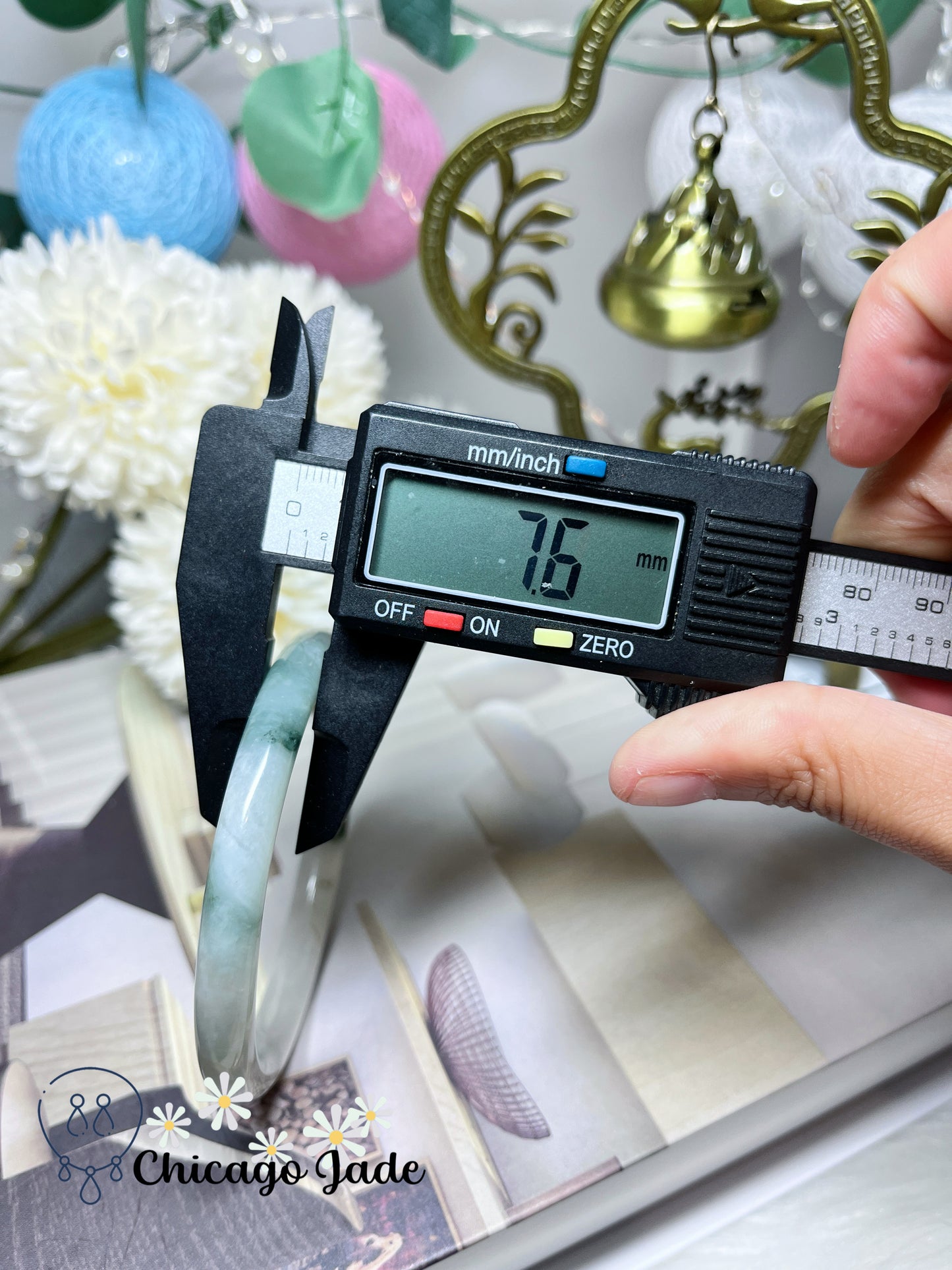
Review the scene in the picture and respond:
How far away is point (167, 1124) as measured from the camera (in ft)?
1.90

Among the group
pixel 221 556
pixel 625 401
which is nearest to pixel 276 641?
pixel 221 556

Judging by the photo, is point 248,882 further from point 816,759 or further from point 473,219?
point 473,219

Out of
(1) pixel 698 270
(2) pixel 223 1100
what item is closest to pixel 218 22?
(1) pixel 698 270

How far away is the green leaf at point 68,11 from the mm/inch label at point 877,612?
0.77m

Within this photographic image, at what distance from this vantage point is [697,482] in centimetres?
56

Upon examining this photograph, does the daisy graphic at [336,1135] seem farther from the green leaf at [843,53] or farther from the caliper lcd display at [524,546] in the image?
the green leaf at [843,53]

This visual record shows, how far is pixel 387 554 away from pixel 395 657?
7 centimetres

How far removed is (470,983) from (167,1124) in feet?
0.68

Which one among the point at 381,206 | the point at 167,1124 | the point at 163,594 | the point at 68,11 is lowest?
the point at 167,1124

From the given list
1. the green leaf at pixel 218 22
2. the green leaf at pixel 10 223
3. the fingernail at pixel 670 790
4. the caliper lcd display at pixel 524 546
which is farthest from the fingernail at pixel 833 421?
the green leaf at pixel 10 223

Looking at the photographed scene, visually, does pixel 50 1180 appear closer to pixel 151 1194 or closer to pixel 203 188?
pixel 151 1194

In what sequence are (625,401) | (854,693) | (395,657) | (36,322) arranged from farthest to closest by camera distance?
(625,401) → (36,322) → (395,657) → (854,693)

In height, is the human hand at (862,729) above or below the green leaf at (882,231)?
below

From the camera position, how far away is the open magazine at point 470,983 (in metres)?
0.55
